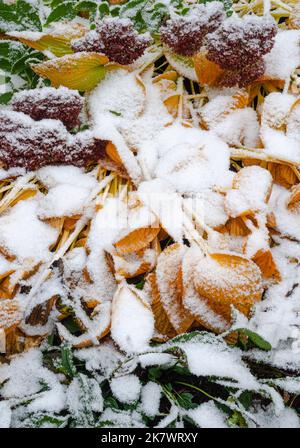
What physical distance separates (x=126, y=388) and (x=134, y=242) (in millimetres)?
187

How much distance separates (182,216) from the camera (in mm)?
651

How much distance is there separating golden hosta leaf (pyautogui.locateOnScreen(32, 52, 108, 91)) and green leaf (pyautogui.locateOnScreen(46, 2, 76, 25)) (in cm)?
14

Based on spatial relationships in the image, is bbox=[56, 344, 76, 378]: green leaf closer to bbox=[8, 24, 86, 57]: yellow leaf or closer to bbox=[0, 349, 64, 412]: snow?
bbox=[0, 349, 64, 412]: snow

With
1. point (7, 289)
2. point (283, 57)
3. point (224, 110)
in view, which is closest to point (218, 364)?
point (7, 289)

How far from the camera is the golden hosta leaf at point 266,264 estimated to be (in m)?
0.60

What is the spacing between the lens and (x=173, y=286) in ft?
1.97

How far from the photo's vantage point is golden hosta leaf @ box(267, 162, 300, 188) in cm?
71

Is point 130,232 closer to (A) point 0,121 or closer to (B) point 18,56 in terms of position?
(A) point 0,121

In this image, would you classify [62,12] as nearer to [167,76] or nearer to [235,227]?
[167,76]

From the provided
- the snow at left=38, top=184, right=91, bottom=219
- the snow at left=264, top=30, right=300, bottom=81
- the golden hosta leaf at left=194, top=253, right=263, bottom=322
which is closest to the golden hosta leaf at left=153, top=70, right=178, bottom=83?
the snow at left=264, top=30, right=300, bottom=81
